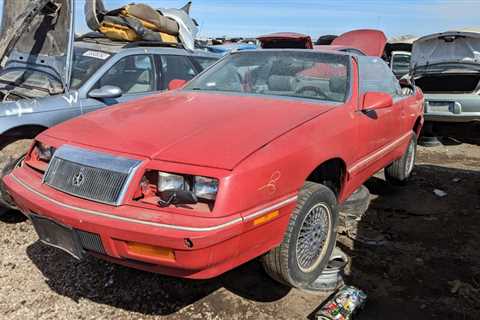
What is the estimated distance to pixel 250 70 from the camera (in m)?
3.94

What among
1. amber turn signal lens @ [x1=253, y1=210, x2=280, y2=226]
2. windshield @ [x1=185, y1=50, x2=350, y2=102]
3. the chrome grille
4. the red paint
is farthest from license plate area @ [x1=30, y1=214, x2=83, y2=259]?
the red paint

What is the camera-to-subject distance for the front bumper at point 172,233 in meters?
2.20

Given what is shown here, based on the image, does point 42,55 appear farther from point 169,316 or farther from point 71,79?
point 169,316

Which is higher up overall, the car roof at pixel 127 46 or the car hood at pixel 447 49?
the car roof at pixel 127 46

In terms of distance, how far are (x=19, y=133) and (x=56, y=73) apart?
78 cm

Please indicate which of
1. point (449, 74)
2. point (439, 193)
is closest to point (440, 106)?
point (449, 74)

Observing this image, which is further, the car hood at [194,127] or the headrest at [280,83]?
the headrest at [280,83]

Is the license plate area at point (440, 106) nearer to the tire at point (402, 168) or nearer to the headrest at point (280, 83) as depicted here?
the tire at point (402, 168)

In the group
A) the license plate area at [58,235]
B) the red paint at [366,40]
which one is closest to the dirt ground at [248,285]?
the license plate area at [58,235]

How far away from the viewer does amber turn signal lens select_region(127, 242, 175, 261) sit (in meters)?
2.25

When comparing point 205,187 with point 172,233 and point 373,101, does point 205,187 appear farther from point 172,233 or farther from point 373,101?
point 373,101

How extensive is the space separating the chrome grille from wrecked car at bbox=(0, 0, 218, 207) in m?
1.20

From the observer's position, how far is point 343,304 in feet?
9.12

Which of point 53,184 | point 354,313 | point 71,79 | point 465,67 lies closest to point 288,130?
point 354,313
